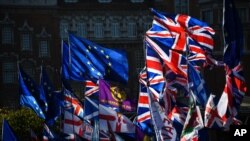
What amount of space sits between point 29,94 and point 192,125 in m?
13.9

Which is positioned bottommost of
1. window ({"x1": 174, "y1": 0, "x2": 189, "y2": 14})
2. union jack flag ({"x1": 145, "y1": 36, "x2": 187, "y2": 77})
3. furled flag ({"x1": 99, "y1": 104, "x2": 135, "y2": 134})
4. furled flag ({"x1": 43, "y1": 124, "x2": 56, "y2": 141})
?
furled flag ({"x1": 43, "y1": 124, "x2": 56, "y2": 141})

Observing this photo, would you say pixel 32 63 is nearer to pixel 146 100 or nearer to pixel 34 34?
pixel 34 34

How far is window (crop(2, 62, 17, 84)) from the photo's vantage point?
7494 centimetres

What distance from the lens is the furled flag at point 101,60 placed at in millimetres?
29953

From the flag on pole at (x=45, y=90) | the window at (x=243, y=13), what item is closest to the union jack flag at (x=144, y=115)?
the flag on pole at (x=45, y=90)

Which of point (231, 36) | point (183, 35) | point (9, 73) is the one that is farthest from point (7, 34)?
point (231, 36)

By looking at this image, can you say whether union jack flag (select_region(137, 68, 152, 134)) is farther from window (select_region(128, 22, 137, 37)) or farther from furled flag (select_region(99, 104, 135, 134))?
window (select_region(128, 22, 137, 37))

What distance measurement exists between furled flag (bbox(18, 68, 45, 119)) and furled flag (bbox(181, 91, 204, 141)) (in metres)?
12.6

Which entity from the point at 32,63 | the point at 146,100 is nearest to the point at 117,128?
the point at 146,100

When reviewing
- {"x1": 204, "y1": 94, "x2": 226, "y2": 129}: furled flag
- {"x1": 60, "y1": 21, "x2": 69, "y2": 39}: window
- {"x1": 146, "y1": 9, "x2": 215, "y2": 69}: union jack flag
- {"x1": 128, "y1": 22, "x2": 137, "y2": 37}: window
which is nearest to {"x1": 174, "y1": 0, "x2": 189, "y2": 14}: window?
{"x1": 128, "y1": 22, "x2": 137, "y2": 37}: window

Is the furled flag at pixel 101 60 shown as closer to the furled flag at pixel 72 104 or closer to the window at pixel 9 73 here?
the furled flag at pixel 72 104

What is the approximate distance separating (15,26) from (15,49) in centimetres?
260

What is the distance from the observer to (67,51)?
32219 millimetres

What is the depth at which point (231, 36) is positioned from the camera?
25344mm
